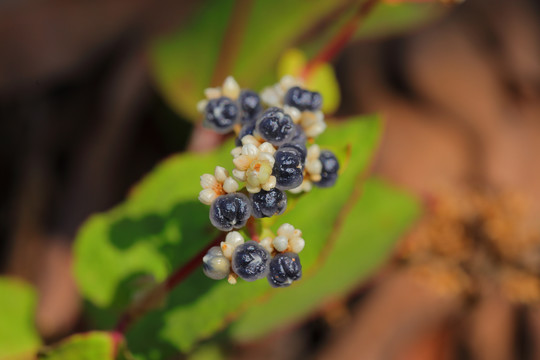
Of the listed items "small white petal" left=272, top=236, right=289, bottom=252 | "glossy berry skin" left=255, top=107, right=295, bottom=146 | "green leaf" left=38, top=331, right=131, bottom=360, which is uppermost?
"glossy berry skin" left=255, top=107, right=295, bottom=146

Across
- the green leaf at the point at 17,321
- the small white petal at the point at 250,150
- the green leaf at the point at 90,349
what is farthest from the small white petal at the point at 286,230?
the green leaf at the point at 17,321

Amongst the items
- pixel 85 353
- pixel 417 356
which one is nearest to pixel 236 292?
pixel 85 353

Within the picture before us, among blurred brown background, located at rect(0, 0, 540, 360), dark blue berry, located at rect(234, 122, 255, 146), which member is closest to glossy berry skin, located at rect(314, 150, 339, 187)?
dark blue berry, located at rect(234, 122, 255, 146)

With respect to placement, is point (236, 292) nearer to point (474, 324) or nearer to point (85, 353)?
point (85, 353)

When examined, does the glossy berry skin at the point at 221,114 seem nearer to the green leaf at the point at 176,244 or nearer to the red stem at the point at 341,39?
the green leaf at the point at 176,244

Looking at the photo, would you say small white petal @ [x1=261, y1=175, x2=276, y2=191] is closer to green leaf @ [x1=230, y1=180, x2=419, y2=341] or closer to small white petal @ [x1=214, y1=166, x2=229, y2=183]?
small white petal @ [x1=214, y1=166, x2=229, y2=183]

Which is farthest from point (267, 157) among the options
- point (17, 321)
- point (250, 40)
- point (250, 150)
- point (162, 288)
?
point (250, 40)
